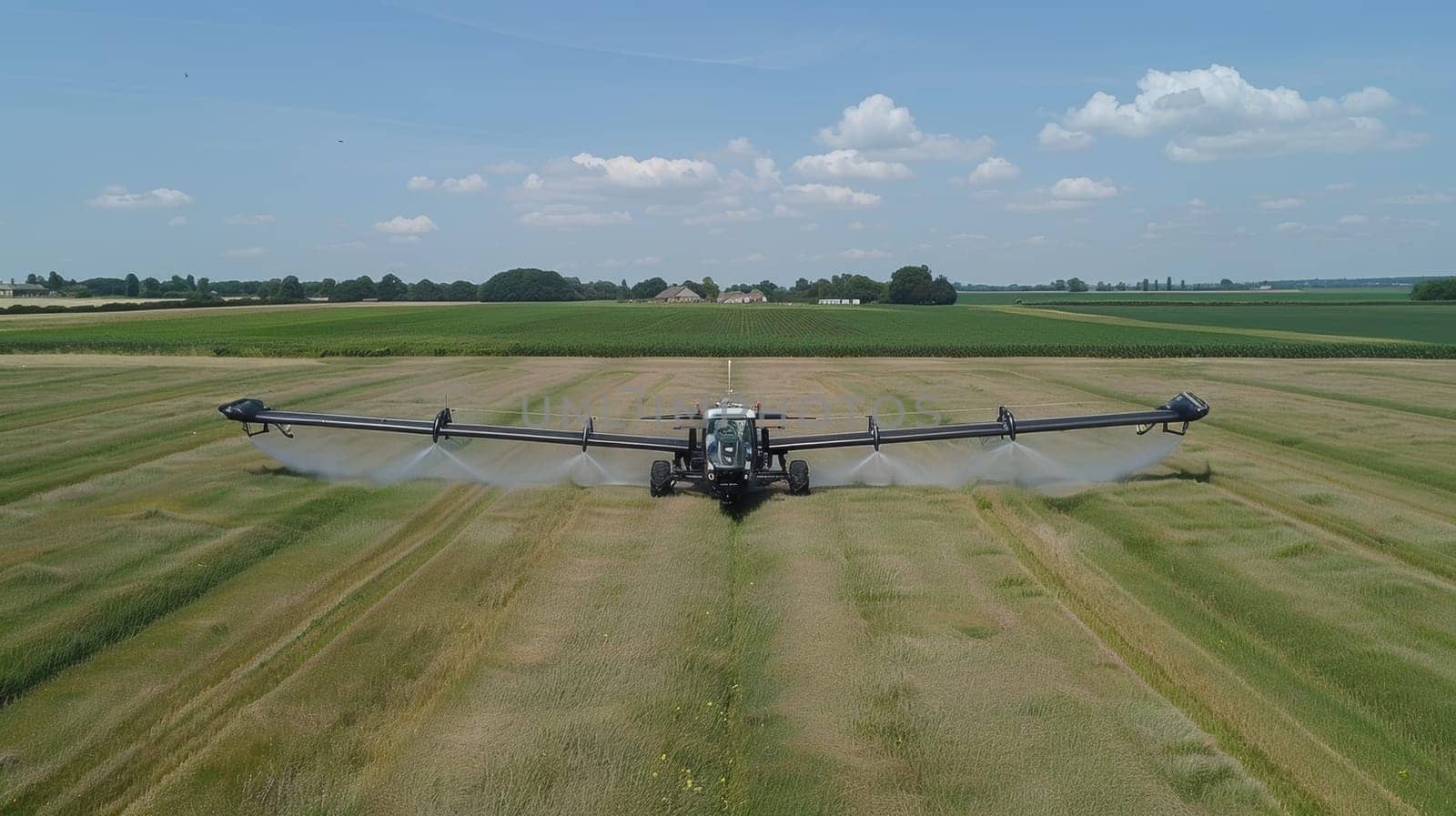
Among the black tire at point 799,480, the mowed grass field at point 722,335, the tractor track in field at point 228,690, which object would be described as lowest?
the tractor track in field at point 228,690

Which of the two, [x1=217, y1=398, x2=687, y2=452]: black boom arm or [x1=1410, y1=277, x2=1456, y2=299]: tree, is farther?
[x1=1410, y1=277, x2=1456, y2=299]: tree

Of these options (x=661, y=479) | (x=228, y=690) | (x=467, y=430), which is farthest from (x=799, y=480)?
(x=228, y=690)

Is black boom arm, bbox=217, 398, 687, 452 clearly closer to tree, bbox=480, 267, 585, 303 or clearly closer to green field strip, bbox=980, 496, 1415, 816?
green field strip, bbox=980, 496, 1415, 816

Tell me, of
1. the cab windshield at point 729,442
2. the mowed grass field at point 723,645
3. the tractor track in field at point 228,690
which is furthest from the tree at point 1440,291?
the tractor track in field at point 228,690

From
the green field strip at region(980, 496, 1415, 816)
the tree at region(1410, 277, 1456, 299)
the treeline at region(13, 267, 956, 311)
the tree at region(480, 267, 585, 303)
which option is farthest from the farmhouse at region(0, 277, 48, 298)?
the tree at region(1410, 277, 1456, 299)

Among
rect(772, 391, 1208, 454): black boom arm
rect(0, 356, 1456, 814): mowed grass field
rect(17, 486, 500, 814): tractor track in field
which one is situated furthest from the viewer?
rect(772, 391, 1208, 454): black boom arm

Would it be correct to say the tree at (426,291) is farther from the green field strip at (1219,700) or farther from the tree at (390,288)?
the green field strip at (1219,700)

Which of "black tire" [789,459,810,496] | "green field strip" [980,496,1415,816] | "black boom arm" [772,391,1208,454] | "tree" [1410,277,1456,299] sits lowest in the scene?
"green field strip" [980,496,1415,816]
